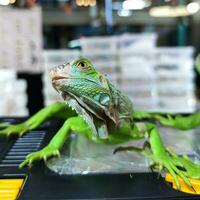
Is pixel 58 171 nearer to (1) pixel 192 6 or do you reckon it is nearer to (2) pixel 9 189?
(2) pixel 9 189

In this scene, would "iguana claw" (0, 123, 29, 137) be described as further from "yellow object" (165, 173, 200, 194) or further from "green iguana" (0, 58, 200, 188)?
"yellow object" (165, 173, 200, 194)

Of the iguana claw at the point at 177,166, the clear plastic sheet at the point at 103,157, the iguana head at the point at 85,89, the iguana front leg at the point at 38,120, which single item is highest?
the iguana head at the point at 85,89

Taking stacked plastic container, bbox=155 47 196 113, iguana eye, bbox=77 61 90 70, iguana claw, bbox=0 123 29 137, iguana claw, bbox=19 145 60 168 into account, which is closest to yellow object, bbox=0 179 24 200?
iguana claw, bbox=19 145 60 168

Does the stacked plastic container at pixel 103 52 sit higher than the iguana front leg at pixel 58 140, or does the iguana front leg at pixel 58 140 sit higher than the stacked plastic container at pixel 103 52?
the stacked plastic container at pixel 103 52

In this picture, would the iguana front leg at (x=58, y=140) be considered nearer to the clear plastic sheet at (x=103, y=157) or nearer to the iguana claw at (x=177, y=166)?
the clear plastic sheet at (x=103, y=157)

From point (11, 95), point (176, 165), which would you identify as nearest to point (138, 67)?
point (11, 95)

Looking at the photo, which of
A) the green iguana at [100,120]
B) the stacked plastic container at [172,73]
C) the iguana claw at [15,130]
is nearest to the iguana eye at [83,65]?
the green iguana at [100,120]
